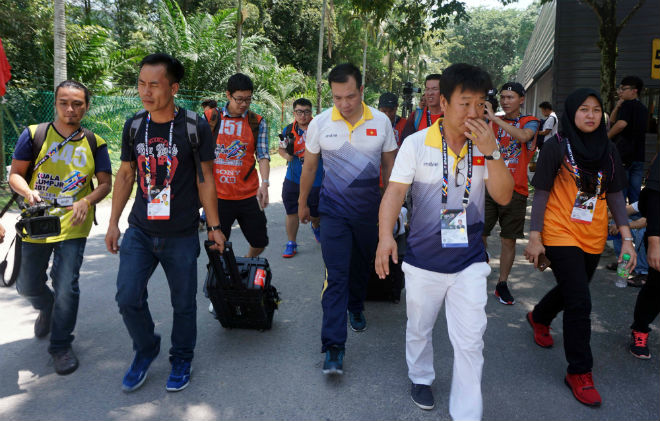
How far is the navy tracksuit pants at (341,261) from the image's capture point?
365 centimetres

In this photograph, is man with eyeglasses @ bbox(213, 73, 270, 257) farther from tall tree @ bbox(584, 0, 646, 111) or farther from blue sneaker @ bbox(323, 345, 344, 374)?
tall tree @ bbox(584, 0, 646, 111)

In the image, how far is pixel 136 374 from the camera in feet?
11.1

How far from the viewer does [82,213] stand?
3473mm

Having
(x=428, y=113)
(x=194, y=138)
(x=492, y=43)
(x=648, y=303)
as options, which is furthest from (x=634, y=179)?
(x=492, y=43)

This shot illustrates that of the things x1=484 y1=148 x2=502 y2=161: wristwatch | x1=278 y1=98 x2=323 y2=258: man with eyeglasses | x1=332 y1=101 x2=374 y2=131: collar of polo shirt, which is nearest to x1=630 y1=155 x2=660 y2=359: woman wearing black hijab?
x1=484 y1=148 x2=502 y2=161: wristwatch

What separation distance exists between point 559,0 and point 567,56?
1395mm

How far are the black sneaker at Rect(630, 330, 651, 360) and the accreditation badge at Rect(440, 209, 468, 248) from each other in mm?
2061

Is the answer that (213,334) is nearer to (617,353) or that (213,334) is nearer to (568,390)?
(568,390)

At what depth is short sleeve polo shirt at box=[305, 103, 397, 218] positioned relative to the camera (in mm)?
3949

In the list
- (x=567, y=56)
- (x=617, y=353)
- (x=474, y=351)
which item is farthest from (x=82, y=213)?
(x=567, y=56)

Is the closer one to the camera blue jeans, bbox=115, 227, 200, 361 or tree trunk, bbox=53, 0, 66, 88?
blue jeans, bbox=115, 227, 200, 361

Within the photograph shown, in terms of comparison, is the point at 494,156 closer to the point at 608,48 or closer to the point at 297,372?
the point at 297,372

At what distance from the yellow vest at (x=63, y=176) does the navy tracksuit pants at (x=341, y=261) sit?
1.76 m

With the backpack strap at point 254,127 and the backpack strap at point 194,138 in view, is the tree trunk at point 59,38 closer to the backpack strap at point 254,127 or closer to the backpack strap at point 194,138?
the backpack strap at point 254,127
